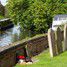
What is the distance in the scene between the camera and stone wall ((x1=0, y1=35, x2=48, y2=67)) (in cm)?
976

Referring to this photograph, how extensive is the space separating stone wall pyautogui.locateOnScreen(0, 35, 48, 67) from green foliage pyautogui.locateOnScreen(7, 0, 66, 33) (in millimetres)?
21303

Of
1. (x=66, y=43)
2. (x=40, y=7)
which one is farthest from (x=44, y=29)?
(x=66, y=43)

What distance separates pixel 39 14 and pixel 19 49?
2497 centimetres

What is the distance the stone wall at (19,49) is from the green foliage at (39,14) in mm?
21303

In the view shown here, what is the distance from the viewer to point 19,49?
36.5ft

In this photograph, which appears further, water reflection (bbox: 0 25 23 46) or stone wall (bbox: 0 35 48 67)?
water reflection (bbox: 0 25 23 46)

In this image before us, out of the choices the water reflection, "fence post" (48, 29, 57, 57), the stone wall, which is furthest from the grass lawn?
the water reflection

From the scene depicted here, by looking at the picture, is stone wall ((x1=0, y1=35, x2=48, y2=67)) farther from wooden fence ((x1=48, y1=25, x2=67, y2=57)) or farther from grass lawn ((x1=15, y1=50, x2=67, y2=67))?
wooden fence ((x1=48, y1=25, x2=67, y2=57))

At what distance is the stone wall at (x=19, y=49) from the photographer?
9756 mm

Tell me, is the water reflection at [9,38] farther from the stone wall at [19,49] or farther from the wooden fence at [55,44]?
the wooden fence at [55,44]

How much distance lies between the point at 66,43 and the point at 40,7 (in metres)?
24.4

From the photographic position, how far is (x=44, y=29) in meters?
35.1

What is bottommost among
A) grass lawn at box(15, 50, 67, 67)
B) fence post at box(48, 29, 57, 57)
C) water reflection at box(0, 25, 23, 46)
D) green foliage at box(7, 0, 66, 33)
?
water reflection at box(0, 25, 23, 46)

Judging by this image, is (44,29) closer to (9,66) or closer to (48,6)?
(48,6)
